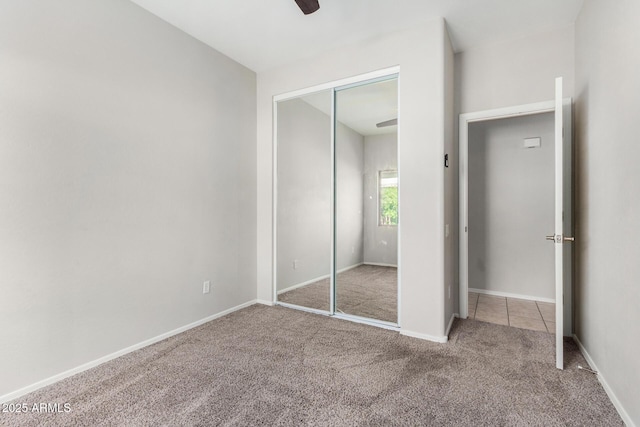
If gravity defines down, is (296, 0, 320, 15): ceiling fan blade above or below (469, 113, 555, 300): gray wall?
above

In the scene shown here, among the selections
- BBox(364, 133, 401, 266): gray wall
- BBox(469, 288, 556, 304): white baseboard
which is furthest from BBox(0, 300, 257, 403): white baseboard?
BBox(469, 288, 556, 304): white baseboard

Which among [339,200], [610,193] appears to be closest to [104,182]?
[339,200]

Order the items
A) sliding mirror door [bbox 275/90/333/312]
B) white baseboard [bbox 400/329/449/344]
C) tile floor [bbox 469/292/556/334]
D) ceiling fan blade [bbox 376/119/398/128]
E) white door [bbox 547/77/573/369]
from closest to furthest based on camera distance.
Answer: white door [bbox 547/77/573/369], white baseboard [bbox 400/329/449/344], ceiling fan blade [bbox 376/119/398/128], tile floor [bbox 469/292/556/334], sliding mirror door [bbox 275/90/333/312]

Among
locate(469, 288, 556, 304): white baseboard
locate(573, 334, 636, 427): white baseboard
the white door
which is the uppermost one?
the white door

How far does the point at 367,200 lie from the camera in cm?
320

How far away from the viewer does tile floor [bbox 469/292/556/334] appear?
3133 mm

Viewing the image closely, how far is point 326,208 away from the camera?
3.38m


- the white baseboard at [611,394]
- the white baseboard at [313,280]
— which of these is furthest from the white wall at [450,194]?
the white baseboard at [611,394]

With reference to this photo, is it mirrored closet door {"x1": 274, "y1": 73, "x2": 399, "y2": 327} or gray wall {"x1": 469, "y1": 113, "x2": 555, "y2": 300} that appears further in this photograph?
gray wall {"x1": 469, "y1": 113, "x2": 555, "y2": 300}

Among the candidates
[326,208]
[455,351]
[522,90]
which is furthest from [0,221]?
[522,90]

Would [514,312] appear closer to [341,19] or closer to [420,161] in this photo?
[420,161]

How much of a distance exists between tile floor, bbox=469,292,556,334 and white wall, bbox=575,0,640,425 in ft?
1.83

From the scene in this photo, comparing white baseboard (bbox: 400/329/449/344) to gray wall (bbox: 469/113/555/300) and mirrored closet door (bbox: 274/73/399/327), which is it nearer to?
mirrored closet door (bbox: 274/73/399/327)

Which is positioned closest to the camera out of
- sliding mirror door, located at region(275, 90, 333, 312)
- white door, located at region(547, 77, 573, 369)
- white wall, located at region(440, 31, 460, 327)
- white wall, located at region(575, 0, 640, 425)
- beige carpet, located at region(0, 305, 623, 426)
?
white wall, located at region(575, 0, 640, 425)
